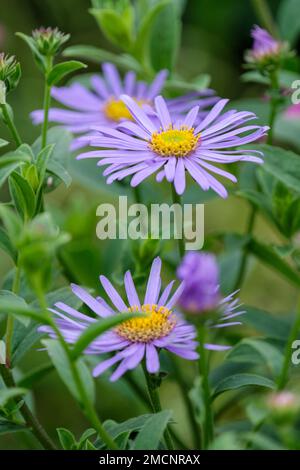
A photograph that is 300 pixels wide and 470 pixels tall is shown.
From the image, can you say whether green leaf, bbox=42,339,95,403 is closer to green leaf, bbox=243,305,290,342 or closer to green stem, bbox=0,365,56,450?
green stem, bbox=0,365,56,450

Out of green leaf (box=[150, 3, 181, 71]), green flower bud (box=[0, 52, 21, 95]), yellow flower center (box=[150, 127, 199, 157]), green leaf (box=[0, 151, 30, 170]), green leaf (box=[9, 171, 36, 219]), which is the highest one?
green leaf (box=[150, 3, 181, 71])

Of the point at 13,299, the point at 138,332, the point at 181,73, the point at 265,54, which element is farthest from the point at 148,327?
the point at 181,73

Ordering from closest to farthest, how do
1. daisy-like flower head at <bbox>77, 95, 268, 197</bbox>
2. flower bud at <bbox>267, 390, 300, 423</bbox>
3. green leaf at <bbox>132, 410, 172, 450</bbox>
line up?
flower bud at <bbox>267, 390, 300, 423</bbox> < green leaf at <bbox>132, 410, 172, 450</bbox> < daisy-like flower head at <bbox>77, 95, 268, 197</bbox>

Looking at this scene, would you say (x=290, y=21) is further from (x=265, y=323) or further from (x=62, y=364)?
(x=62, y=364)

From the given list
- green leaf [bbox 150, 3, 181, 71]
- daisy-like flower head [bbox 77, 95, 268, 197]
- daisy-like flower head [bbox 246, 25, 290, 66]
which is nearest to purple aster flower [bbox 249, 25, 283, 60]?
daisy-like flower head [bbox 246, 25, 290, 66]

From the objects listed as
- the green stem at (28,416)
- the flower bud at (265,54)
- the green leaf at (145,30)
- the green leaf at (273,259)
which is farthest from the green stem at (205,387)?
the green leaf at (145,30)
